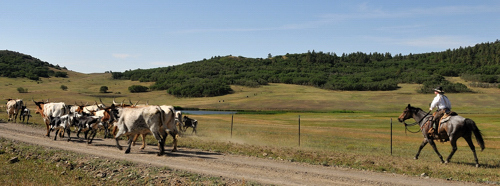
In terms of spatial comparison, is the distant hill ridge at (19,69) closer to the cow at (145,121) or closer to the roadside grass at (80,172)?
the roadside grass at (80,172)

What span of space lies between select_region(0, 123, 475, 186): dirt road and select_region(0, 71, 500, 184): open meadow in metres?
1.18

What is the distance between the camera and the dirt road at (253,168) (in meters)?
12.2

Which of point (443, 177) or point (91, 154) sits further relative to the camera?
point (91, 154)

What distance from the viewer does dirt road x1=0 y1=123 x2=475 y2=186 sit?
12.2 metres

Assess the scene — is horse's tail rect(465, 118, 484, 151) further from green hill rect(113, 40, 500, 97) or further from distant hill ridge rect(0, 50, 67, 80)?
distant hill ridge rect(0, 50, 67, 80)

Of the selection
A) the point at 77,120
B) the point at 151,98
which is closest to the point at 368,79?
the point at 151,98

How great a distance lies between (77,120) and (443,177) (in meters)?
19.1

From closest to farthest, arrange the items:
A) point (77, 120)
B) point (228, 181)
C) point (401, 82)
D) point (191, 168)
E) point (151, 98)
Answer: point (228, 181) → point (191, 168) → point (77, 120) → point (151, 98) → point (401, 82)

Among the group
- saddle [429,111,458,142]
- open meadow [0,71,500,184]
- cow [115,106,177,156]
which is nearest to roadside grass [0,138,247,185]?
cow [115,106,177,156]

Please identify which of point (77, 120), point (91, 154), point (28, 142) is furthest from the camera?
point (77, 120)

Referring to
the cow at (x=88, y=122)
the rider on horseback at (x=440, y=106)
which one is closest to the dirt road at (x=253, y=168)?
the cow at (x=88, y=122)

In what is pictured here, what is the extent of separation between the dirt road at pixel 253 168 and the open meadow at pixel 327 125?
1181 millimetres

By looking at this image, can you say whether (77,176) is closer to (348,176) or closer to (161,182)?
(161,182)

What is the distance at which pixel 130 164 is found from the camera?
14.4m
